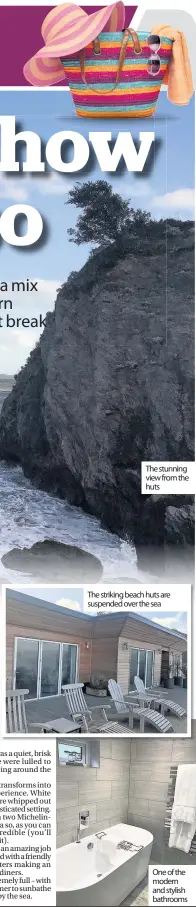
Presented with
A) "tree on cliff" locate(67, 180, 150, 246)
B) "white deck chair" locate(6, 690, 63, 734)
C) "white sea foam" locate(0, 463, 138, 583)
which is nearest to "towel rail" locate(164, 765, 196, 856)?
"white deck chair" locate(6, 690, 63, 734)

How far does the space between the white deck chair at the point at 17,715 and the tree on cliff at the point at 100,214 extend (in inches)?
57.7

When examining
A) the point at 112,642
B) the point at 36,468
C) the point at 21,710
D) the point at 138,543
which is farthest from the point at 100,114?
the point at 21,710

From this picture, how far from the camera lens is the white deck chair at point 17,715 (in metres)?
2.44

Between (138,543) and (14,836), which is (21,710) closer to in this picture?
(14,836)

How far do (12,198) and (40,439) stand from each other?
785 millimetres

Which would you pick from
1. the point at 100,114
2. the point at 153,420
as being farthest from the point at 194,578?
the point at 100,114

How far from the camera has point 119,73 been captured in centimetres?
242

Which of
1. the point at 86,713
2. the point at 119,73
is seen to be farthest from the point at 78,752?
the point at 119,73

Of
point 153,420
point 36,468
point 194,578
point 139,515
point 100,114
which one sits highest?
point 100,114

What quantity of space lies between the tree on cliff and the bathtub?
1.96 meters

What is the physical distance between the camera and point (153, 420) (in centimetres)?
249

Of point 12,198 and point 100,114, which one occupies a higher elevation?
point 100,114

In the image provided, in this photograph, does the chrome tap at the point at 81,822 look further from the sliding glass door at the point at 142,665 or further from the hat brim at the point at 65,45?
the hat brim at the point at 65,45
